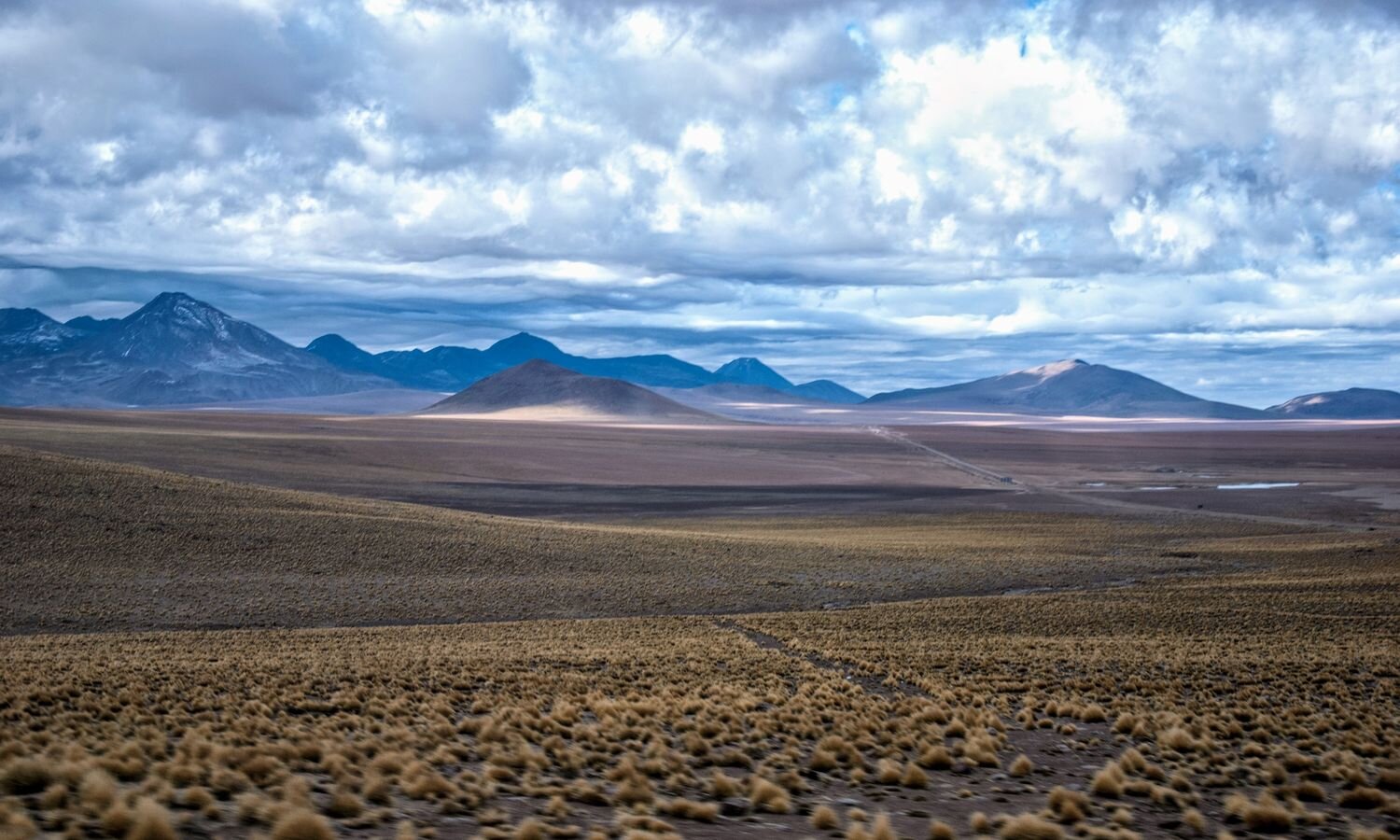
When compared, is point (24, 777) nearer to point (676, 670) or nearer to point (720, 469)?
point (676, 670)

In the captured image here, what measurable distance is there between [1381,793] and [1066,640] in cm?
1375

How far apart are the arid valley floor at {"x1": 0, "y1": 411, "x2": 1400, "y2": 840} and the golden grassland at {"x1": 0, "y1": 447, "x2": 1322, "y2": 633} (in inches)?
8.3

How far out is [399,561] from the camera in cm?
3659

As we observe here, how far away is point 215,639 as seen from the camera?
74.1 ft

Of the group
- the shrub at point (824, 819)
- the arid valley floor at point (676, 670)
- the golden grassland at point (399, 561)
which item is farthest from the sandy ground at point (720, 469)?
the shrub at point (824, 819)

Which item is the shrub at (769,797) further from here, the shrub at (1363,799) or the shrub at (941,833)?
the shrub at (1363,799)

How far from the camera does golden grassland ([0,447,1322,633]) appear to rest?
29.2 m

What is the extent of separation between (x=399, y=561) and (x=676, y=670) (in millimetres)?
21416

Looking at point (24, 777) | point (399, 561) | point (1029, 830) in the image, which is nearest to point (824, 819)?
point (1029, 830)

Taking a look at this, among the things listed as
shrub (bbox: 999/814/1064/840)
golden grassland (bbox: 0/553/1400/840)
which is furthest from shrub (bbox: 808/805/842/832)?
shrub (bbox: 999/814/1064/840)

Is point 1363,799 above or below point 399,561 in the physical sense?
above

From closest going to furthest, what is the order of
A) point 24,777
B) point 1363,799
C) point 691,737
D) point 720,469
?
point 24,777, point 1363,799, point 691,737, point 720,469

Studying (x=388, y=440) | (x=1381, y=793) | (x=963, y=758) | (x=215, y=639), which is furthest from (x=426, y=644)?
(x=388, y=440)

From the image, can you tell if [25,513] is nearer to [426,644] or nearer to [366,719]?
[426,644]
